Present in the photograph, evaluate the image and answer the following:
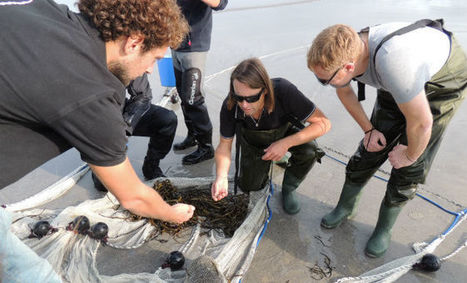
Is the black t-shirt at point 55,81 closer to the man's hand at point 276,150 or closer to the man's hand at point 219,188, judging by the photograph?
the man's hand at point 219,188

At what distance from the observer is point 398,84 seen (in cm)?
181

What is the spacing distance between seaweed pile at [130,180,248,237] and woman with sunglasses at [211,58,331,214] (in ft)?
0.82

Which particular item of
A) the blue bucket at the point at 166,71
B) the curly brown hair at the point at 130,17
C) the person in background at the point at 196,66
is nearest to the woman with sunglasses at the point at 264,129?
the person in background at the point at 196,66

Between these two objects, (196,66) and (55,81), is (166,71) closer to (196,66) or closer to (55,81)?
(196,66)

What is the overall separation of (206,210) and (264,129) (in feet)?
2.99

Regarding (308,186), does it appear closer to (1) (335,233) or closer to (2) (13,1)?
(1) (335,233)

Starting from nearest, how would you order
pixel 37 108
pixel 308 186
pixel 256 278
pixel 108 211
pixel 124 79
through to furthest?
pixel 37 108 → pixel 124 79 → pixel 256 278 → pixel 108 211 → pixel 308 186

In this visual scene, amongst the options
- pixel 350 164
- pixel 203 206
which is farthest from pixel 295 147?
pixel 203 206

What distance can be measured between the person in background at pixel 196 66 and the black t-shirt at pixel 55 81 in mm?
2027

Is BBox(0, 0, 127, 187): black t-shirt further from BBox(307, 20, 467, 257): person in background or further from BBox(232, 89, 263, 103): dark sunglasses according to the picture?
BBox(307, 20, 467, 257): person in background

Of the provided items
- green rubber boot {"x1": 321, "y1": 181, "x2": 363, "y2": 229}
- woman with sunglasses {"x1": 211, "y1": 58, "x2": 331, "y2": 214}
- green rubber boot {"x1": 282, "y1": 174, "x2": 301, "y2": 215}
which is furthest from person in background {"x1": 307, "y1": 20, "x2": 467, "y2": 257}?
green rubber boot {"x1": 282, "y1": 174, "x2": 301, "y2": 215}

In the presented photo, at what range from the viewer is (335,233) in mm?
2805

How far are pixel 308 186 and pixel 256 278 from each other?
1.22m

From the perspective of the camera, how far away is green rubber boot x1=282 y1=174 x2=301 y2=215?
2994 millimetres
